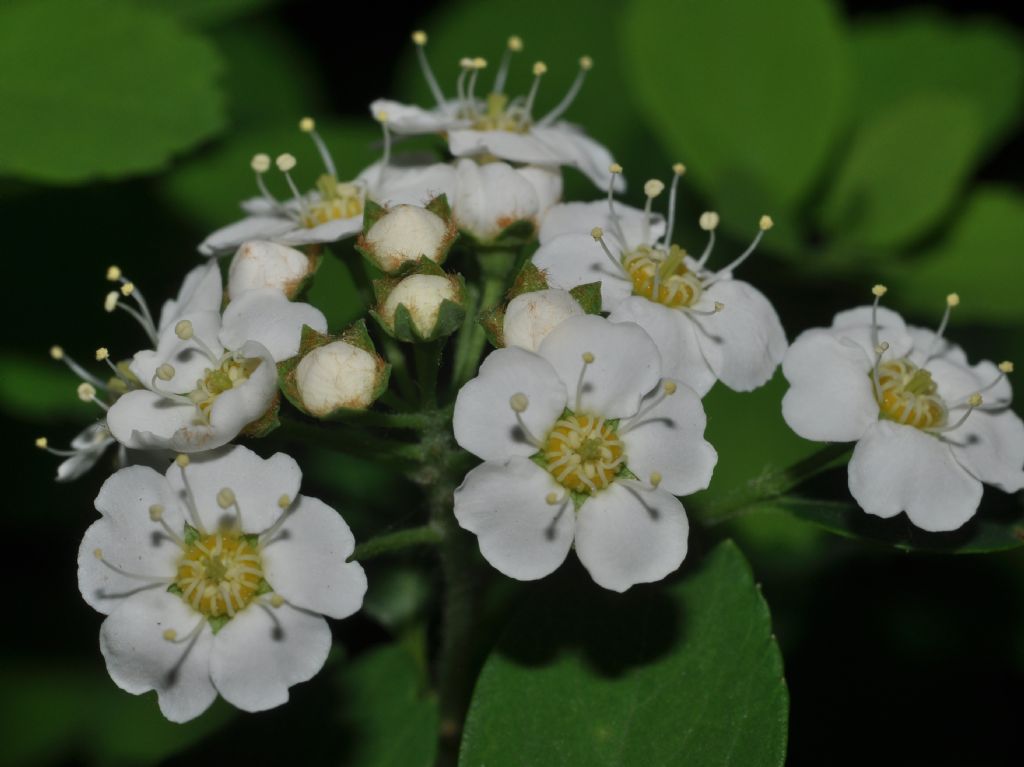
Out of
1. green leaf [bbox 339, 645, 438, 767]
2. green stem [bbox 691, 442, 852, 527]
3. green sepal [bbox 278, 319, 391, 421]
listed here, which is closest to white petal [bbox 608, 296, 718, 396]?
green stem [bbox 691, 442, 852, 527]

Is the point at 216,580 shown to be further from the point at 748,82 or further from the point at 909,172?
the point at 909,172

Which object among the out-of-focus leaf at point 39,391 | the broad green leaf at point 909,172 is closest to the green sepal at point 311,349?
the out-of-focus leaf at point 39,391

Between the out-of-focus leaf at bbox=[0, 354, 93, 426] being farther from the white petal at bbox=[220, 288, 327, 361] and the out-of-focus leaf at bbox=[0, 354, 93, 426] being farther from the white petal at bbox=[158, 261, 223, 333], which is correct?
the white petal at bbox=[220, 288, 327, 361]

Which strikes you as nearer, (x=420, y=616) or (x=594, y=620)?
(x=594, y=620)

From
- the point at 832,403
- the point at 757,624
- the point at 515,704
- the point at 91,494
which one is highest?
the point at 832,403

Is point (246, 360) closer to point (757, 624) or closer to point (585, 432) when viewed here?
point (585, 432)

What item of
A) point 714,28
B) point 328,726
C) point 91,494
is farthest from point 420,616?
point 714,28

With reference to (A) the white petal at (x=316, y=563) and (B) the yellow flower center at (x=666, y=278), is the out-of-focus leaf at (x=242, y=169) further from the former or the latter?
(A) the white petal at (x=316, y=563)

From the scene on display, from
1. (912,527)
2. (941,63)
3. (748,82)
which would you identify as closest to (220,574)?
(912,527)
